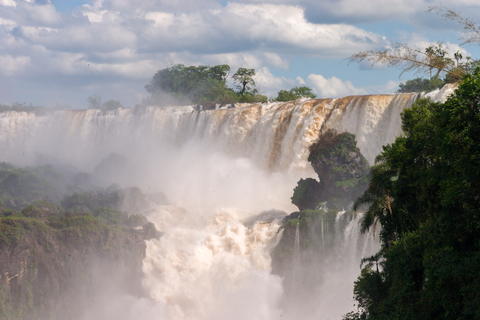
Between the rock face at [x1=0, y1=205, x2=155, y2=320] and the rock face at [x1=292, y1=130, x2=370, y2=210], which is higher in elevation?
the rock face at [x1=292, y1=130, x2=370, y2=210]

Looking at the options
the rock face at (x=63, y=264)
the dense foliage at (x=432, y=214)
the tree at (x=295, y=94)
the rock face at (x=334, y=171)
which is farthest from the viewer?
the tree at (x=295, y=94)

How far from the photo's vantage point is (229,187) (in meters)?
27.8

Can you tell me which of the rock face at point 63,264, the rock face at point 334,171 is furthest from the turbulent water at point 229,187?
the rock face at point 334,171

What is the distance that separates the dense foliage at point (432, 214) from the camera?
6.57 metres

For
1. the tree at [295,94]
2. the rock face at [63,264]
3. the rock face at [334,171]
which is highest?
the tree at [295,94]

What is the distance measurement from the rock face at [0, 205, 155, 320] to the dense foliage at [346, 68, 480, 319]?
42.8 ft

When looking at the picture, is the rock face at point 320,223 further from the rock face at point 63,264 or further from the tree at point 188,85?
the tree at point 188,85

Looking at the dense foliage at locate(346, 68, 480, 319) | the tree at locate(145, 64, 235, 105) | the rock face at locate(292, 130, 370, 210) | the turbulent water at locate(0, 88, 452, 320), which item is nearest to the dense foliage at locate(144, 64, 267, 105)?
the tree at locate(145, 64, 235, 105)

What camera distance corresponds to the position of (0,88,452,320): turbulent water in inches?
727

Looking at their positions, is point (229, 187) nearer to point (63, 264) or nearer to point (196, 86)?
point (63, 264)

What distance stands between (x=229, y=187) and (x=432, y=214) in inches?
777

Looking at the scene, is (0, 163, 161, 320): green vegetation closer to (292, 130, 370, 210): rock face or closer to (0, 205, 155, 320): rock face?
(0, 205, 155, 320): rock face

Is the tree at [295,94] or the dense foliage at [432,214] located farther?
the tree at [295,94]

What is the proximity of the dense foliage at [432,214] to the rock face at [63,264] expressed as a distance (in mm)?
13050
